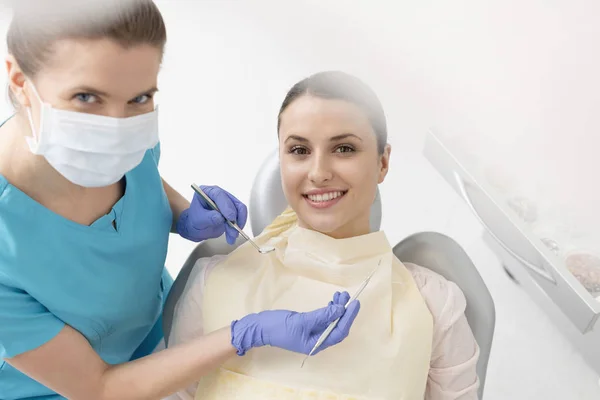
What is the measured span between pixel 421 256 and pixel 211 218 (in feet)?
1.67

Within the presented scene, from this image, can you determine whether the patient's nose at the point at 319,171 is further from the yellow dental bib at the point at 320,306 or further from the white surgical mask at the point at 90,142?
the white surgical mask at the point at 90,142

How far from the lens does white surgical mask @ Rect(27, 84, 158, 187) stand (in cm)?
100

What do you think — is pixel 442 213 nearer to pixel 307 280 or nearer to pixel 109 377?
pixel 307 280

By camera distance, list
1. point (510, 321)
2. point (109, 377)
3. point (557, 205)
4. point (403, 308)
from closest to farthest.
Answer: point (109, 377) → point (403, 308) → point (557, 205) → point (510, 321)

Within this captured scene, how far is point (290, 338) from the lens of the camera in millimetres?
1166

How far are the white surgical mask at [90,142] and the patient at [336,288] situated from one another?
0.36m

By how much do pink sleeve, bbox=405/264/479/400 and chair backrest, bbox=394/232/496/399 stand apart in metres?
0.03

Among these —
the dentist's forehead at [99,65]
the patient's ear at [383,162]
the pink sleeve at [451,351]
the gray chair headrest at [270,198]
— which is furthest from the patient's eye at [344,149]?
the dentist's forehead at [99,65]

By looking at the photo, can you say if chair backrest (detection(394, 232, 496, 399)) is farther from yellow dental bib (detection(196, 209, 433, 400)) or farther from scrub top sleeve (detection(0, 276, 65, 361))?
A: scrub top sleeve (detection(0, 276, 65, 361))

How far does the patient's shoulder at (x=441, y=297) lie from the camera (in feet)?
4.25

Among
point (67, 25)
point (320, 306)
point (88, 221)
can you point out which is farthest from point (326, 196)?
point (67, 25)

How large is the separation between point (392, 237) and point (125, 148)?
160 centimetres

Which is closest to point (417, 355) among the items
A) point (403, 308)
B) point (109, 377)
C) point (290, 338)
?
point (403, 308)

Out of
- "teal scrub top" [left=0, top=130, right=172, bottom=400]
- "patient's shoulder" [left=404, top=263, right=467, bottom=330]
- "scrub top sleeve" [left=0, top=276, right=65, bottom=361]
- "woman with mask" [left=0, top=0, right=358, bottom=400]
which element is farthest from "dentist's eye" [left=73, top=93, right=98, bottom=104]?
"patient's shoulder" [left=404, top=263, right=467, bottom=330]
